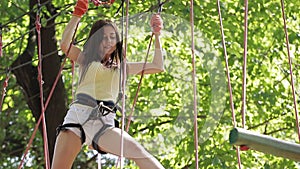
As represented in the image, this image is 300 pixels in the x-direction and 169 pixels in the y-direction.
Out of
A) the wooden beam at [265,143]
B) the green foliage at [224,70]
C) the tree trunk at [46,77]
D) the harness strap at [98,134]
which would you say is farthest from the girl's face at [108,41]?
the tree trunk at [46,77]

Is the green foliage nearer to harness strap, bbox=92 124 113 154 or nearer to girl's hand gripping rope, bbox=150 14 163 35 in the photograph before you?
girl's hand gripping rope, bbox=150 14 163 35

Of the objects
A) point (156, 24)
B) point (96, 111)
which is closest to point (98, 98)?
point (96, 111)

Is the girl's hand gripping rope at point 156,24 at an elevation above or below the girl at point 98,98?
above

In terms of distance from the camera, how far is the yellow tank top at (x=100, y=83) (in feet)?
9.00

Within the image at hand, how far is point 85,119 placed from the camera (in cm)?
273

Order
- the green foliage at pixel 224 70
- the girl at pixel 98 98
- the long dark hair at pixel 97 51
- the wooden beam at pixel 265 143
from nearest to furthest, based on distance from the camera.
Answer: the wooden beam at pixel 265 143 < the girl at pixel 98 98 < the long dark hair at pixel 97 51 < the green foliage at pixel 224 70

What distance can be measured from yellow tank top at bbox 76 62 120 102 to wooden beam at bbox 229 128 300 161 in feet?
4.69

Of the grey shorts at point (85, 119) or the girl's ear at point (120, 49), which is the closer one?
the grey shorts at point (85, 119)

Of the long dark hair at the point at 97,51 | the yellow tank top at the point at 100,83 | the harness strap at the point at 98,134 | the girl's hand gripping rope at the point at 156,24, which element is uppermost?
the girl's hand gripping rope at the point at 156,24

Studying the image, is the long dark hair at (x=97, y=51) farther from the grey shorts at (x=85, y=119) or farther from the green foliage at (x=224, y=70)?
the green foliage at (x=224, y=70)

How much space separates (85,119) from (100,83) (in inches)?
5.8

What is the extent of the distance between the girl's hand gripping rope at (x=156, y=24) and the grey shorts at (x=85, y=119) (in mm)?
406

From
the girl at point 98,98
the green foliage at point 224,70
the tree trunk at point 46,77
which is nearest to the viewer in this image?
the girl at point 98,98

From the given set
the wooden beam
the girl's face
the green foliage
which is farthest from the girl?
the green foliage
